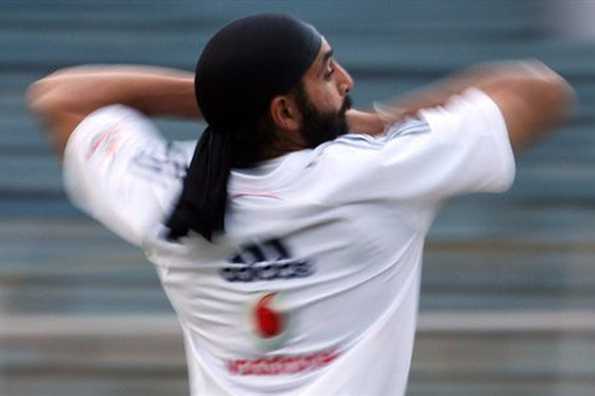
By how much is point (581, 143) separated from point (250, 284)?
284 cm

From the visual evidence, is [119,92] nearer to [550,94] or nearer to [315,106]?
[315,106]

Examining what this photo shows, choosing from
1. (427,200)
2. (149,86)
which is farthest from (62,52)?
(427,200)

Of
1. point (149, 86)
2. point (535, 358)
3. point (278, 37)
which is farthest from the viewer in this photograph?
point (535, 358)

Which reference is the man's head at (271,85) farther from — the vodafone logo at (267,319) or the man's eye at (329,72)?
the vodafone logo at (267,319)

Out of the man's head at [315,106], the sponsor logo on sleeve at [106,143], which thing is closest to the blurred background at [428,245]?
the sponsor logo on sleeve at [106,143]

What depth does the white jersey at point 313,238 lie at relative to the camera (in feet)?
7.45

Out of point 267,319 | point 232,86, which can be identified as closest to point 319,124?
point 232,86

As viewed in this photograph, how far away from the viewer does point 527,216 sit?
4.99 meters

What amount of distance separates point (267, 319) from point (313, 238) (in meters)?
0.14

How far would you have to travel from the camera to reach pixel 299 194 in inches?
90.8

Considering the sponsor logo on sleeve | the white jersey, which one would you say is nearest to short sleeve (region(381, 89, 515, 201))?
the white jersey

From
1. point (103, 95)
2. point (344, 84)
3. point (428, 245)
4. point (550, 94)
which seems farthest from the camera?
point (428, 245)

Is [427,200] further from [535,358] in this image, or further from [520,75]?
[535,358]

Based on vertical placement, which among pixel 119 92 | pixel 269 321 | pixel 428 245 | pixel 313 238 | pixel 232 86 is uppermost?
pixel 232 86
